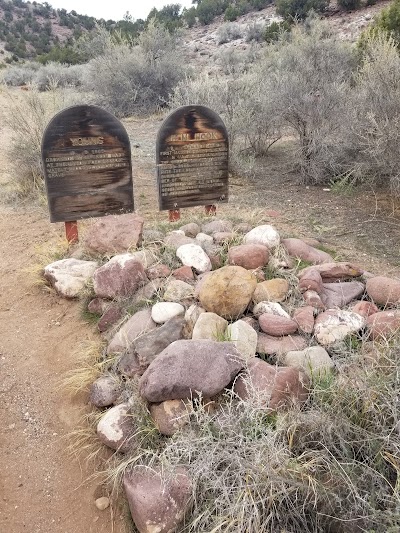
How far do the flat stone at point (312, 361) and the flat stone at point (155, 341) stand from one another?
0.73m

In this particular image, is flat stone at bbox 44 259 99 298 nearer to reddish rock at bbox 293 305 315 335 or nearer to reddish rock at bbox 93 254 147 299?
reddish rock at bbox 93 254 147 299

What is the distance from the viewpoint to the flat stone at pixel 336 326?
2.99 m

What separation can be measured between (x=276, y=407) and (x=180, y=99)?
7249 mm

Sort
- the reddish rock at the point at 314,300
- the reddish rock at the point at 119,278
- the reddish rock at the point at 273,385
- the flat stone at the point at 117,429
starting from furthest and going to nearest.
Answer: the reddish rock at the point at 119,278
the reddish rock at the point at 314,300
the flat stone at the point at 117,429
the reddish rock at the point at 273,385

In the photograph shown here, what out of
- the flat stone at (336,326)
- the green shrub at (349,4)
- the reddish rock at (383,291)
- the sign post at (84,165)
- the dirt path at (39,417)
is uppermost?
the green shrub at (349,4)

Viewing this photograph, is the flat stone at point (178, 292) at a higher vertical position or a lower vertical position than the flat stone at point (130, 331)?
higher

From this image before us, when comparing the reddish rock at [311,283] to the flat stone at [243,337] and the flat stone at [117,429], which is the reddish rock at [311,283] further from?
the flat stone at [117,429]

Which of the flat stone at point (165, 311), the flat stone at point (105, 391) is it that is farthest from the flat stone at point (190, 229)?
the flat stone at point (105, 391)

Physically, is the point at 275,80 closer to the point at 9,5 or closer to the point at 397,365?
the point at 397,365

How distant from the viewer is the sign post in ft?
14.7

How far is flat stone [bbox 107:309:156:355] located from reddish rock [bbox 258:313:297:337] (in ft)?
2.57

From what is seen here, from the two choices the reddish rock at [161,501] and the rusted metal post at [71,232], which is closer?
the reddish rock at [161,501]

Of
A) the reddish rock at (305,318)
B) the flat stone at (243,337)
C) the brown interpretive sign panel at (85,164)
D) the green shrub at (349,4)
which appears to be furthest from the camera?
the green shrub at (349,4)

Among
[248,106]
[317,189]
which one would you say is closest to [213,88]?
[248,106]
